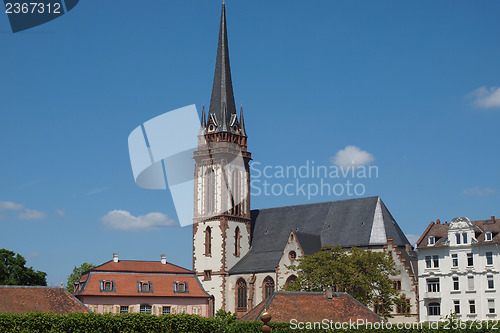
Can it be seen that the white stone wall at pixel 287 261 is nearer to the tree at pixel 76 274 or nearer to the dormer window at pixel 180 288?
the dormer window at pixel 180 288

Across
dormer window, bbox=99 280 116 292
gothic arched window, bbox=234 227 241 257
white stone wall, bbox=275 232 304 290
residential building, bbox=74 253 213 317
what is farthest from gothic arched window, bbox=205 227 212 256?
dormer window, bbox=99 280 116 292

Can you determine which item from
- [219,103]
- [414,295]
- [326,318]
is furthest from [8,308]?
[219,103]

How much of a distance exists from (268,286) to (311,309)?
3464 centimetres

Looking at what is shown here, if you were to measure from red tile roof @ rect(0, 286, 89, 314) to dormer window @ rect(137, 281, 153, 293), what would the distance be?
17.3 m

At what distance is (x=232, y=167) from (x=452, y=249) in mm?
36622

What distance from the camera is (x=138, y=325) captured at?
50.0 metres

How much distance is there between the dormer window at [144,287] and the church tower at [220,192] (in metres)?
17.2

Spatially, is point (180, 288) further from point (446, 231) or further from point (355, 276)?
point (446, 231)

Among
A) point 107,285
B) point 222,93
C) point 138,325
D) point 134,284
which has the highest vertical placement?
point 222,93

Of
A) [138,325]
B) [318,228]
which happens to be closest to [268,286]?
[318,228]

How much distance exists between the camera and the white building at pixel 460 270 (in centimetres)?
7381

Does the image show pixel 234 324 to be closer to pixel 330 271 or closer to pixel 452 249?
pixel 330 271

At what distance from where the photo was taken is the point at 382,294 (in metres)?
76.1

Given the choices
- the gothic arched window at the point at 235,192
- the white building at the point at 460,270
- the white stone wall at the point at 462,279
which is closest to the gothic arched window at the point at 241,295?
the gothic arched window at the point at 235,192
